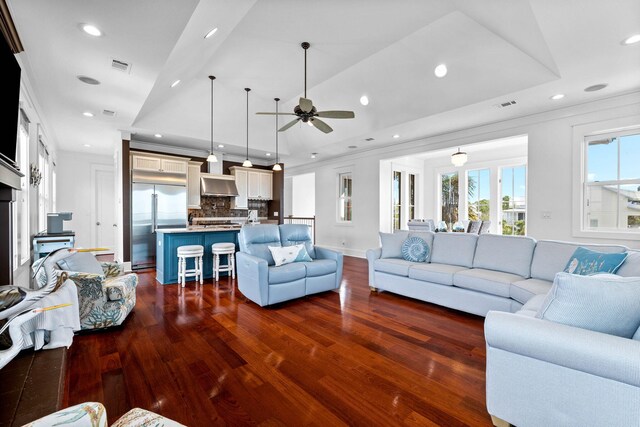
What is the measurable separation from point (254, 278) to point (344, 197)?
498cm

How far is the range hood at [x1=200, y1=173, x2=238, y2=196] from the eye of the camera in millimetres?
7141

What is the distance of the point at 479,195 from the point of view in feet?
24.5

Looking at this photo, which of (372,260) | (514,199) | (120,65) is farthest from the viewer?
(514,199)

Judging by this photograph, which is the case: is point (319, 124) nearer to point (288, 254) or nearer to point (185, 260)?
point (288, 254)

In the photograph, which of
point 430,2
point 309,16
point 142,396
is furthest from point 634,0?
point 142,396

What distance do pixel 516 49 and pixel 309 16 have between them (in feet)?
8.39

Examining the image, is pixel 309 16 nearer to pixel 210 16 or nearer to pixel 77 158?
pixel 210 16

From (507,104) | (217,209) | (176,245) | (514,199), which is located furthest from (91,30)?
(514,199)

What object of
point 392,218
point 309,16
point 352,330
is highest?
point 309,16

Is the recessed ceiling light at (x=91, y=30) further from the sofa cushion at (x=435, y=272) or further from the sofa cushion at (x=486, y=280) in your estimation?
the sofa cushion at (x=486, y=280)

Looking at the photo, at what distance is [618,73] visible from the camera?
331 centimetres

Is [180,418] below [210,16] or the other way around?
below

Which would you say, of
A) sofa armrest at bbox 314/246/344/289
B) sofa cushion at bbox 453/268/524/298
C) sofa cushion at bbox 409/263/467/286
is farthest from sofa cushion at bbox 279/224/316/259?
sofa cushion at bbox 453/268/524/298

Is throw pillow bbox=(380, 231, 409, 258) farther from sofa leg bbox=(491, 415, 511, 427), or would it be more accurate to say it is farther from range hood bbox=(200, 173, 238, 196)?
range hood bbox=(200, 173, 238, 196)
